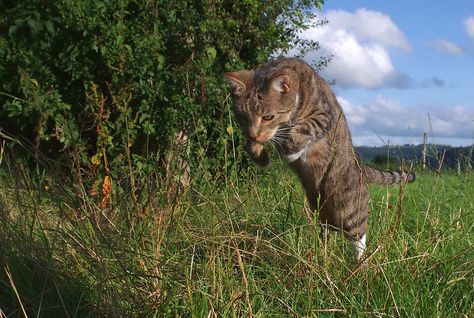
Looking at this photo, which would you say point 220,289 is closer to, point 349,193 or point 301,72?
point 349,193

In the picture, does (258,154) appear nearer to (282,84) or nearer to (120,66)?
(282,84)

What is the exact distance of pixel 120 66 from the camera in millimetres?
6086

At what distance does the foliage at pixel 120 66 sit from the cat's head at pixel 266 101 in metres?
1.44

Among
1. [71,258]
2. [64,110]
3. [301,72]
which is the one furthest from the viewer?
[64,110]

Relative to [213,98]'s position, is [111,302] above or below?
below

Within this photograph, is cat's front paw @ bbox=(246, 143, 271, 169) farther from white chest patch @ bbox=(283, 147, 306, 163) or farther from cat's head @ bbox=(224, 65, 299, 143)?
white chest patch @ bbox=(283, 147, 306, 163)

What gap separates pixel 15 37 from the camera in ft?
21.2

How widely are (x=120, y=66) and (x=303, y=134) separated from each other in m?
2.27

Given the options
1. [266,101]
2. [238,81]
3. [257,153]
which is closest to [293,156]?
[257,153]

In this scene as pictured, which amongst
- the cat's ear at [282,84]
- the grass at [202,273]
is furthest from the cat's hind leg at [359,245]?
the cat's ear at [282,84]

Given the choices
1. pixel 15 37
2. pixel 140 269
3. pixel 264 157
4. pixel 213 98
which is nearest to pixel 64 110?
pixel 15 37

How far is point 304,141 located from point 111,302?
6.39 ft

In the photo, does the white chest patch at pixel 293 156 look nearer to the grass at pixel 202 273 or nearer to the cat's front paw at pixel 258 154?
the cat's front paw at pixel 258 154

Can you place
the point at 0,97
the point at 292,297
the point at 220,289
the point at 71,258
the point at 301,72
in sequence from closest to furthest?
the point at 220,289 < the point at 292,297 < the point at 71,258 < the point at 301,72 < the point at 0,97
